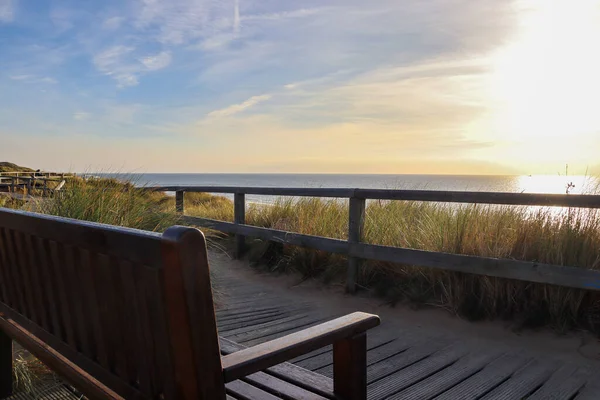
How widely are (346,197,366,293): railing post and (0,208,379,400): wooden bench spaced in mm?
2723

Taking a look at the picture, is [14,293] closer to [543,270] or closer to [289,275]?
[543,270]

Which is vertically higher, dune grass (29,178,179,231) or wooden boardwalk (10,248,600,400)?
dune grass (29,178,179,231)

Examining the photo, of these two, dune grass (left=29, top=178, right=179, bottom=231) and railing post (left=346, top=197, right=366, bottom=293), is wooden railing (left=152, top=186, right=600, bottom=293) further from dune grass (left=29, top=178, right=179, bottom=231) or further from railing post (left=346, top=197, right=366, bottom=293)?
dune grass (left=29, top=178, right=179, bottom=231)

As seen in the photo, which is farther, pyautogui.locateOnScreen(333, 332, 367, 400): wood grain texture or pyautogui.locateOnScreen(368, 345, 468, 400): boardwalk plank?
pyautogui.locateOnScreen(368, 345, 468, 400): boardwalk plank

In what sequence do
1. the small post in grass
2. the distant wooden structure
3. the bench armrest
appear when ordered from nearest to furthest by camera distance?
the bench armrest → the small post in grass → the distant wooden structure

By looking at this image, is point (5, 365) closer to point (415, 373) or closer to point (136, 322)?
point (136, 322)

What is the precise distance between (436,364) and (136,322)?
2.38m

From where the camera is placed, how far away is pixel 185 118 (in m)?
20.3

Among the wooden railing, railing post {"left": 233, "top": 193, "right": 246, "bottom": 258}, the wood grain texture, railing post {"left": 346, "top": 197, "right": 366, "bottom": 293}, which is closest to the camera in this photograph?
the wood grain texture

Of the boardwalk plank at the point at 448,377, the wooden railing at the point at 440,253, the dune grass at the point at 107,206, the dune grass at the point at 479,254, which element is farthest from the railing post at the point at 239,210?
the boardwalk plank at the point at 448,377

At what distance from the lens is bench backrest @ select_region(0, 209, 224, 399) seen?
114cm

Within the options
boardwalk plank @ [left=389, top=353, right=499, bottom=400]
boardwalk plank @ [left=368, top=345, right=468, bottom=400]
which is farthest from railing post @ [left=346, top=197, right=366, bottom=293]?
boardwalk plank @ [left=389, top=353, right=499, bottom=400]

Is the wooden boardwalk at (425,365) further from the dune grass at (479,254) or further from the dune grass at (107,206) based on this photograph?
the dune grass at (107,206)

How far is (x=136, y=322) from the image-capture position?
1.36 meters
